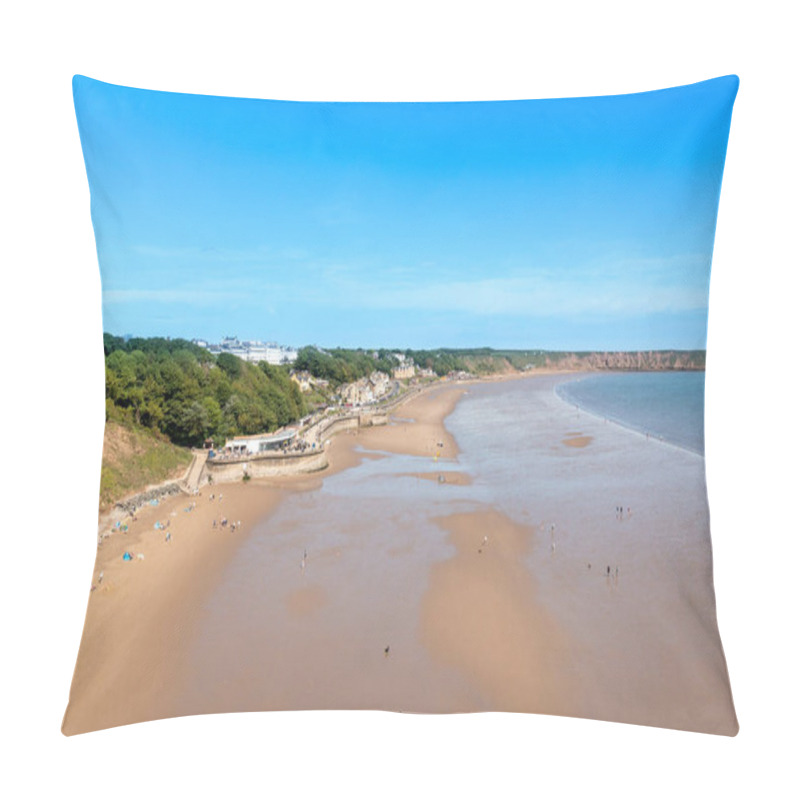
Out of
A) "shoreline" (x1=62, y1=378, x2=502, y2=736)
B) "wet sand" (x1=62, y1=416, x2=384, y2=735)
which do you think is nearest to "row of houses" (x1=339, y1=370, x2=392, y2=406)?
"shoreline" (x1=62, y1=378, x2=502, y2=736)

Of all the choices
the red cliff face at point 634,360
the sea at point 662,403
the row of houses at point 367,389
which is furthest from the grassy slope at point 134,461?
the sea at point 662,403

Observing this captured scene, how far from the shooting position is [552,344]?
3.78m

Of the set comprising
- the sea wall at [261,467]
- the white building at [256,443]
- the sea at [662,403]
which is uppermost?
the sea at [662,403]

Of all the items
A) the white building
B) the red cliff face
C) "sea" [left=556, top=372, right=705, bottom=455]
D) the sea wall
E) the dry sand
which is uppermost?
the red cliff face

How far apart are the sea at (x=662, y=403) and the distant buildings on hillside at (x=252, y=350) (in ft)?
5.76

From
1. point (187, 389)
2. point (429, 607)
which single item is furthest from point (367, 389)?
point (429, 607)

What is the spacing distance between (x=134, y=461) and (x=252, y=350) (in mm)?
912

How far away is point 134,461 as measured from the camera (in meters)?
3.79

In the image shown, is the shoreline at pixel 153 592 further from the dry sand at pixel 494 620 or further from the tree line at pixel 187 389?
the dry sand at pixel 494 620

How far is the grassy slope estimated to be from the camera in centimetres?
376

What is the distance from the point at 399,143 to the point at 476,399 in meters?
1.49

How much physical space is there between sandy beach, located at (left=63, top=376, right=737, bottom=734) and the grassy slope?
0.82ft

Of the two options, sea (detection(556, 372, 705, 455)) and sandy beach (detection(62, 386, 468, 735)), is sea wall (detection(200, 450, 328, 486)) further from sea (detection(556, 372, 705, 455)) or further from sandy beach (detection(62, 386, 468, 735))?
sea (detection(556, 372, 705, 455))

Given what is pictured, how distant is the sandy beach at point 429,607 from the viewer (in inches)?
138
